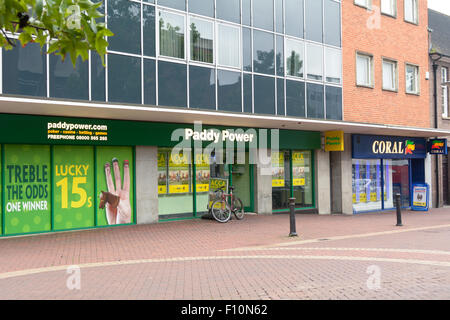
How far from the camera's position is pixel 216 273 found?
7699 mm

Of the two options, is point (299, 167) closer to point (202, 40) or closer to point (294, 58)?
point (294, 58)

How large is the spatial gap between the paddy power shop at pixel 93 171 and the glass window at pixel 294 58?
2526 mm

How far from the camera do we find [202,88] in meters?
14.6

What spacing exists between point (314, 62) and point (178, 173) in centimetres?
670

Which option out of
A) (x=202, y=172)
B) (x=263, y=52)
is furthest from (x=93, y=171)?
(x=263, y=52)

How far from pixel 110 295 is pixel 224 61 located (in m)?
10.3

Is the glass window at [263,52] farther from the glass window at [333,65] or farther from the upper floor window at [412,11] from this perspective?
the upper floor window at [412,11]

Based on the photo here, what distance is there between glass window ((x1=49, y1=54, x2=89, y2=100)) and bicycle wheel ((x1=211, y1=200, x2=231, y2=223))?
5.22 meters

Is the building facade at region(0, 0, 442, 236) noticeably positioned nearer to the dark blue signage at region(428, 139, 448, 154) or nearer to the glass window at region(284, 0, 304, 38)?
the glass window at region(284, 0, 304, 38)

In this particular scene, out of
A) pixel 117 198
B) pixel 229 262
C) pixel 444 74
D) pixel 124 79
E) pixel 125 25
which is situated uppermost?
pixel 444 74

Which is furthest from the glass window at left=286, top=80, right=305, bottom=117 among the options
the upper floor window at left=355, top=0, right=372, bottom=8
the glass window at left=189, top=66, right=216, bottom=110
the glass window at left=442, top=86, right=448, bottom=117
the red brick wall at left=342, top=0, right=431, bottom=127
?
the glass window at left=442, top=86, right=448, bottom=117

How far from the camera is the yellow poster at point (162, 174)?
15180 mm

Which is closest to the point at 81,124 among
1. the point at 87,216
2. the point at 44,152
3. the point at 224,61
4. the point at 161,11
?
the point at 44,152

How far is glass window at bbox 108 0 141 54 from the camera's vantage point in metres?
12.9
